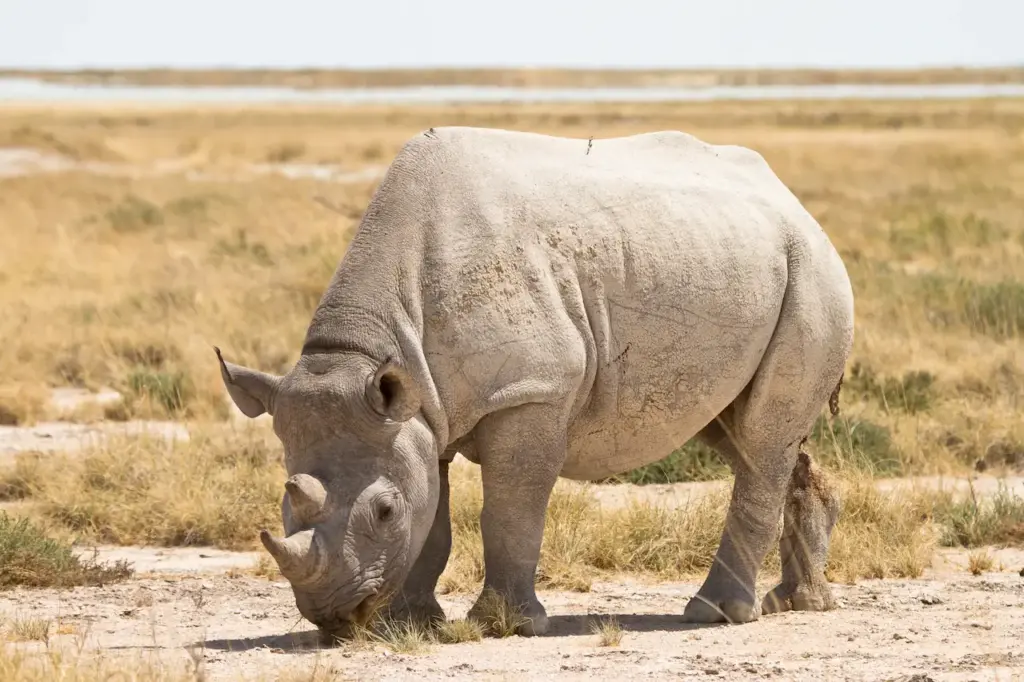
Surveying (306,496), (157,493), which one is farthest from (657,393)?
(157,493)

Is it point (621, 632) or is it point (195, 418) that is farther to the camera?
point (195, 418)

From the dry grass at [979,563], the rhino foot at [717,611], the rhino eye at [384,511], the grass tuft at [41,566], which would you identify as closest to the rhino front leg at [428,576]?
the rhino eye at [384,511]

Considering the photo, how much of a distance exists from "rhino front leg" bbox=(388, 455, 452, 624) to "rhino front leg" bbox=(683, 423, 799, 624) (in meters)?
1.21

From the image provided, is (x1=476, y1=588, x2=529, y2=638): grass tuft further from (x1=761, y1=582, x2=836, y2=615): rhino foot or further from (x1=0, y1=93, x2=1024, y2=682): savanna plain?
(x1=761, y1=582, x2=836, y2=615): rhino foot

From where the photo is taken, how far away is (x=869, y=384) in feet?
42.9

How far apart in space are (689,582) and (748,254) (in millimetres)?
1995

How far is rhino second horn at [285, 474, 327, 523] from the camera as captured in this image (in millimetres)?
6184

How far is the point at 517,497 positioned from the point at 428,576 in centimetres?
63

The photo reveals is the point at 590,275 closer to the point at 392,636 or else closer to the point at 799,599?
the point at 392,636

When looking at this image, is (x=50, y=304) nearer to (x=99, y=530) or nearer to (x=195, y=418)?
(x=195, y=418)

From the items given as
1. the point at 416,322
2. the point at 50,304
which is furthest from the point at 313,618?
the point at 50,304

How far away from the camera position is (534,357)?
21.9 ft

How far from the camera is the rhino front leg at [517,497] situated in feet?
22.2

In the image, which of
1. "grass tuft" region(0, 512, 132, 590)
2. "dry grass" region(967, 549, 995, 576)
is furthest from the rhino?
"grass tuft" region(0, 512, 132, 590)
